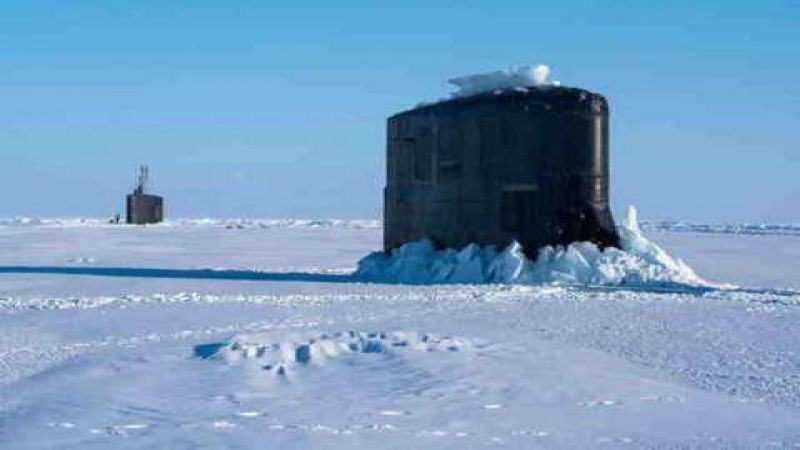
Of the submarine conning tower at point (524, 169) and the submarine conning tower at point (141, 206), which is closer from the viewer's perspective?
the submarine conning tower at point (524, 169)

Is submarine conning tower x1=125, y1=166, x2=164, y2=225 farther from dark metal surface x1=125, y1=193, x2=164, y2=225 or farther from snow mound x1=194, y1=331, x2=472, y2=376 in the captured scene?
snow mound x1=194, y1=331, x2=472, y2=376

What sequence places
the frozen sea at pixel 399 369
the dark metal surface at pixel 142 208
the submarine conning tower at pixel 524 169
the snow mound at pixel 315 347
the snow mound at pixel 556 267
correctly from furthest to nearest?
the dark metal surface at pixel 142 208 < the submarine conning tower at pixel 524 169 < the snow mound at pixel 556 267 < the snow mound at pixel 315 347 < the frozen sea at pixel 399 369

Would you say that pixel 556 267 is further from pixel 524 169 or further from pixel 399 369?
pixel 399 369

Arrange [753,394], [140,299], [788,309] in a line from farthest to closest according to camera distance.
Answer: [140,299]
[788,309]
[753,394]

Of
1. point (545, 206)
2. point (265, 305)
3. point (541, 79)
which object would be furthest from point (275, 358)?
point (541, 79)

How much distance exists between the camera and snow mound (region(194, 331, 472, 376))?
8.06 meters

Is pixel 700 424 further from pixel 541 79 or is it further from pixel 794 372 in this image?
pixel 541 79

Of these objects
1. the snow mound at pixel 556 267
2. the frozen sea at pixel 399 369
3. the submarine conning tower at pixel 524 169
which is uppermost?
the submarine conning tower at pixel 524 169

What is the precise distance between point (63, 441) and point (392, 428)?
64.5 inches

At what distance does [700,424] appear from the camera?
19.6 ft

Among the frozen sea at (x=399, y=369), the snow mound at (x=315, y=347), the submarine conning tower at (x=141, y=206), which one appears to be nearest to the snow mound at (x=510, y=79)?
the frozen sea at (x=399, y=369)

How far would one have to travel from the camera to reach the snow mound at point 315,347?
26.5ft

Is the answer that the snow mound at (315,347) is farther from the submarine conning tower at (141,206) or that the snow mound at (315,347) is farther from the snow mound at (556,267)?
the submarine conning tower at (141,206)

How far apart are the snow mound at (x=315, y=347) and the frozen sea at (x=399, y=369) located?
2 centimetres
